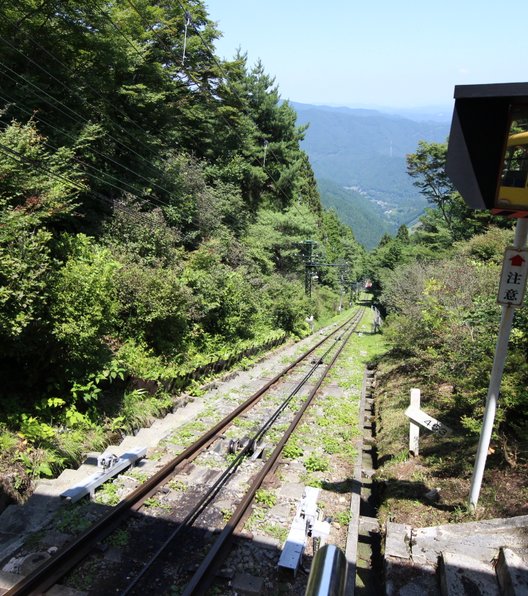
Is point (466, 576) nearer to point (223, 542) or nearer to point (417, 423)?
point (223, 542)

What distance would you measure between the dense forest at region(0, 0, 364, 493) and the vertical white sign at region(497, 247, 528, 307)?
22.5 ft

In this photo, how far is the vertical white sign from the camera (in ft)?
15.8

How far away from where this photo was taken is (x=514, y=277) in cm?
485

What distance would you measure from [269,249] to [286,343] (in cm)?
903

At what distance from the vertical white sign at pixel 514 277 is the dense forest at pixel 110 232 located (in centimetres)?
686

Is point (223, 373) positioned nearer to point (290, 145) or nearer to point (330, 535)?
point (330, 535)

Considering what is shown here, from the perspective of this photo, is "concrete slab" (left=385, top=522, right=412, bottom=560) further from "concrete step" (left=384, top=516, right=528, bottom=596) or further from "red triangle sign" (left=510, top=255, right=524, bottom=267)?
"red triangle sign" (left=510, top=255, right=524, bottom=267)

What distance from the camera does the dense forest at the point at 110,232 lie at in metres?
8.03

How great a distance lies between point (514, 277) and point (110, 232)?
13180mm

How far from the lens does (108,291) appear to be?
9.68m

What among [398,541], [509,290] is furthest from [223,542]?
[509,290]

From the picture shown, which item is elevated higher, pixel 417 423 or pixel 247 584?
pixel 417 423

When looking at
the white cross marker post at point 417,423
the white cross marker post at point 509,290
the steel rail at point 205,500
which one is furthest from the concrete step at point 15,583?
the white cross marker post at point 417,423

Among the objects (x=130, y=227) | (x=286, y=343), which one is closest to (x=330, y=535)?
(x=130, y=227)
